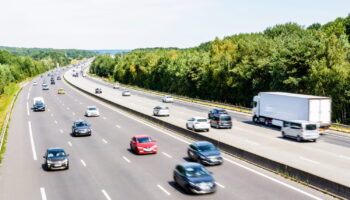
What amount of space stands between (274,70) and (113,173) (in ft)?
146

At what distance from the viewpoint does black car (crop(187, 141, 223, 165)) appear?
1060 inches

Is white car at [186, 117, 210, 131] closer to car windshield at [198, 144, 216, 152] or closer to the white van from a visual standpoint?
the white van

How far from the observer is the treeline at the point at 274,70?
174ft

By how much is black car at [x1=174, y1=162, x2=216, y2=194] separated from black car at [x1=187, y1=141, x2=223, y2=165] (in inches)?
202

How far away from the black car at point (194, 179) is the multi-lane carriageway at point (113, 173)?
409 mm

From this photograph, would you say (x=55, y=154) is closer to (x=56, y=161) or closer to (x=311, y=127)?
(x=56, y=161)

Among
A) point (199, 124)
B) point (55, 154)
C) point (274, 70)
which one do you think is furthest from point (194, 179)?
point (274, 70)

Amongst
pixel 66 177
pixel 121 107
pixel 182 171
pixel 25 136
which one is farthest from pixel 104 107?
pixel 182 171

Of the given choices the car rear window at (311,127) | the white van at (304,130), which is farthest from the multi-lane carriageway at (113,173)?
the car rear window at (311,127)

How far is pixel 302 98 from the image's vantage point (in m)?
40.9

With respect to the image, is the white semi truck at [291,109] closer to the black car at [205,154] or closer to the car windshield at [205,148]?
the car windshield at [205,148]

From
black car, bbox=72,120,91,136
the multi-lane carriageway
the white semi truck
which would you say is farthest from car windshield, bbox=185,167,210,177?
the white semi truck

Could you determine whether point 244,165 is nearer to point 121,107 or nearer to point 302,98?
point 302,98

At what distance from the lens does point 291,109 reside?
139 ft
